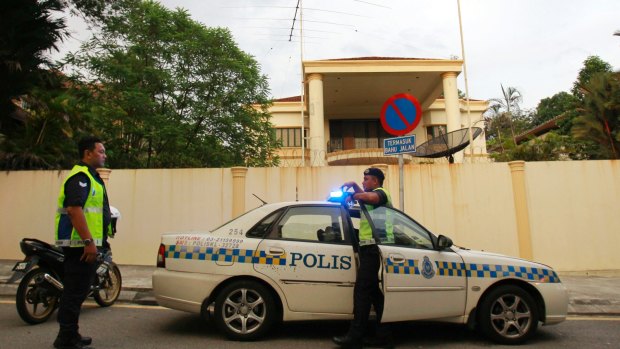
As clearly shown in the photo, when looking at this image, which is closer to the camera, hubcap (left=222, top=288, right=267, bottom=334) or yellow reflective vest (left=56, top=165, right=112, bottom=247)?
yellow reflective vest (left=56, top=165, right=112, bottom=247)

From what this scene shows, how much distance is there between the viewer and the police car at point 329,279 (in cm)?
432

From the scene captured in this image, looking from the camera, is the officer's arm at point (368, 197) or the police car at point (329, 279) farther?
the police car at point (329, 279)

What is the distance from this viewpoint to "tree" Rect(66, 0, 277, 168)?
45.9 feet

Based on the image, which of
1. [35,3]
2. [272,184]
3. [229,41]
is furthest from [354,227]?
[229,41]

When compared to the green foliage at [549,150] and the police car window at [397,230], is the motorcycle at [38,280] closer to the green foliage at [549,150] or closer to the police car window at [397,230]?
the police car window at [397,230]

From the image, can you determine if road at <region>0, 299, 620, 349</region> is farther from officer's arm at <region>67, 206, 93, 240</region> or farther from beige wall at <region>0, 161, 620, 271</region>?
beige wall at <region>0, 161, 620, 271</region>

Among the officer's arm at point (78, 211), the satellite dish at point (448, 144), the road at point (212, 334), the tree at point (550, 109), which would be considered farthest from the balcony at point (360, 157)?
the tree at point (550, 109)

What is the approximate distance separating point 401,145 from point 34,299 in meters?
5.04

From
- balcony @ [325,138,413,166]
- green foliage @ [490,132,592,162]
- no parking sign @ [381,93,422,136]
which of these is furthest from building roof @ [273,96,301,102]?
no parking sign @ [381,93,422,136]

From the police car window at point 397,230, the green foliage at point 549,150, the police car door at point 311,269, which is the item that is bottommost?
the police car door at point 311,269

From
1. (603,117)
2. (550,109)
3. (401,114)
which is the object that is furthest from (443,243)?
(550,109)

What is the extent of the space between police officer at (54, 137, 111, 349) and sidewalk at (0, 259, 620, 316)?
256 centimetres

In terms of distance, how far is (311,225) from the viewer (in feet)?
15.2

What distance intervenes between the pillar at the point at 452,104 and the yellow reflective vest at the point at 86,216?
17232mm
